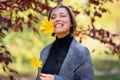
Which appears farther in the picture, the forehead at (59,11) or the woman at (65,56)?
the forehead at (59,11)

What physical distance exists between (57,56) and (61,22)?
24 cm

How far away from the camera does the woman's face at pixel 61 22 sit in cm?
250

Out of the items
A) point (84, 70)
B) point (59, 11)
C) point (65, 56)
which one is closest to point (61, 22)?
point (59, 11)

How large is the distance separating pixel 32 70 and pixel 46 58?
8.91 m

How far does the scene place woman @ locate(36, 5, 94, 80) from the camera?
8.02 ft

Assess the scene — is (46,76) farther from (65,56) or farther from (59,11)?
(59,11)

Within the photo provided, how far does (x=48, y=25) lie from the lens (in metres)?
2.41

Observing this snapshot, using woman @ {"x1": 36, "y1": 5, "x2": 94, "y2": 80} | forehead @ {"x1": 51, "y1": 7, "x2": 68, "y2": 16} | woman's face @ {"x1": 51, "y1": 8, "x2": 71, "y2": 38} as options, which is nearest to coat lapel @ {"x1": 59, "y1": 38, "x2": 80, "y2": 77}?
woman @ {"x1": 36, "y1": 5, "x2": 94, "y2": 80}

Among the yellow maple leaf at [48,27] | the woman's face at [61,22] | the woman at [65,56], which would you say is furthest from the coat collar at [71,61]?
the yellow maple leaf at [48,27]

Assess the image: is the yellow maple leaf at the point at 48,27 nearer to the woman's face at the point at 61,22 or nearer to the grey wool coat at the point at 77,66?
the woman's face at the point at 61,22

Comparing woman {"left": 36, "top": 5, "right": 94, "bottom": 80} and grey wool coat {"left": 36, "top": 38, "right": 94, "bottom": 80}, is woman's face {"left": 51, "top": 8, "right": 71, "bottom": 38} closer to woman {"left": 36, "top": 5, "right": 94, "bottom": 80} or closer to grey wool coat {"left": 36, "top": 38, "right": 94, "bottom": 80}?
woman {"left": 36, "top": 5, "right": 94, "bottom": 80}

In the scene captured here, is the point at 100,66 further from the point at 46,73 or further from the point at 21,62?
the point at 46,73

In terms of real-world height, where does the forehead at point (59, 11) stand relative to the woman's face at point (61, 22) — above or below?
above

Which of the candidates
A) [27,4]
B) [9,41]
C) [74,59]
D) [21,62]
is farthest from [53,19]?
[21,62]
